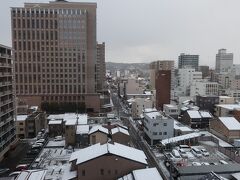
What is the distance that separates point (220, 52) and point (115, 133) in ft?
421

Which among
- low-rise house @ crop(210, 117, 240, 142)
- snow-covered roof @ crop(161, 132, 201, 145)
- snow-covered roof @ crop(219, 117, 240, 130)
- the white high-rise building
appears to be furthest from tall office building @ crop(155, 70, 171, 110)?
the white high-rise building

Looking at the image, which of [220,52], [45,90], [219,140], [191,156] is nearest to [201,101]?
[219,140]

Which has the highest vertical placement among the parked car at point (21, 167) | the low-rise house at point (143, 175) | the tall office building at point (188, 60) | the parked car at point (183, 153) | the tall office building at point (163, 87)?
the tall office building at point (188, 60)

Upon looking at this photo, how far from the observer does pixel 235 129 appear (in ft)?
117

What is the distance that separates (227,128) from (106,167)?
2147 centimetres

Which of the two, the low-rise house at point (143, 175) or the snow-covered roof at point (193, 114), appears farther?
the snow-covered roof at point (193, 114)

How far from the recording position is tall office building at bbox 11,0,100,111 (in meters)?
56.6

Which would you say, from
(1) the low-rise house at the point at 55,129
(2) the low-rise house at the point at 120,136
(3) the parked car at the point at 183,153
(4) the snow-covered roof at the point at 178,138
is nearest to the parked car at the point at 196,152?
(3) the parked car at the point at 183,153

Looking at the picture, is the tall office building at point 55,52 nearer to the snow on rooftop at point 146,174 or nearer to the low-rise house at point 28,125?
the low-rise house at point 28,125

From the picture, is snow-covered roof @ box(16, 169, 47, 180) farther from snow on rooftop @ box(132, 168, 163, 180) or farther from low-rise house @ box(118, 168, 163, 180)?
snow on rooftop @ box(132, 168, 163, 180)

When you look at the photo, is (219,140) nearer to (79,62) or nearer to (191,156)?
(191,156)

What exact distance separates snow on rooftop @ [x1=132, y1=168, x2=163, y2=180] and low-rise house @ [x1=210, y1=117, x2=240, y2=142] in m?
19.8

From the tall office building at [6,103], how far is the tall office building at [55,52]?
2533cm

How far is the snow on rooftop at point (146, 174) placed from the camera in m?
18.6
